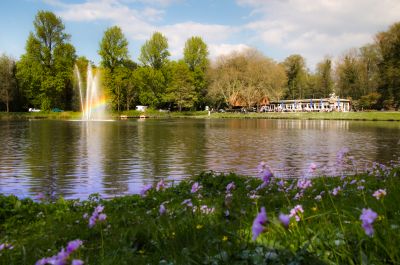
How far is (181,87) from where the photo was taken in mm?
87438

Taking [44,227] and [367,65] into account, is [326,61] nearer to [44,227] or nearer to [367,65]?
[367,65]

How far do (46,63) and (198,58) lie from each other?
116 feet

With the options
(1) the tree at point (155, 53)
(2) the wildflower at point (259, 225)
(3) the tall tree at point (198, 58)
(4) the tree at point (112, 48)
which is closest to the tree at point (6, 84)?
(4) the tree at point (112, 48)

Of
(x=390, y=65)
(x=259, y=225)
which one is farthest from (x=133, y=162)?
(x=390, y=65)

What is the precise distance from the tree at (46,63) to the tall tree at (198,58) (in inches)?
1087

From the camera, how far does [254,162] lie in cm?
1797

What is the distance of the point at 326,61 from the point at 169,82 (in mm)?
49742

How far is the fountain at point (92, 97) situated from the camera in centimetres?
7666

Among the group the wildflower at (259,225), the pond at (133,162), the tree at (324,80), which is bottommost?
the pond at (133,162)

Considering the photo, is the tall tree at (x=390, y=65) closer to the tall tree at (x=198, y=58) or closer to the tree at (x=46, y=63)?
the tall tree at (x=198, y=58)

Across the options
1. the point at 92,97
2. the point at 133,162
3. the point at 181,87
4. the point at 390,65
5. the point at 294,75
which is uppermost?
the point at 294,75

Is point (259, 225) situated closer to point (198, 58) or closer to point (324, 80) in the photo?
point (198, 58)

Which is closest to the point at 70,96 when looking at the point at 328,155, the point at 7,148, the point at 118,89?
the point at 118,89

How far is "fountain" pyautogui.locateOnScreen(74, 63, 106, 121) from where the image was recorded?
76.7m
